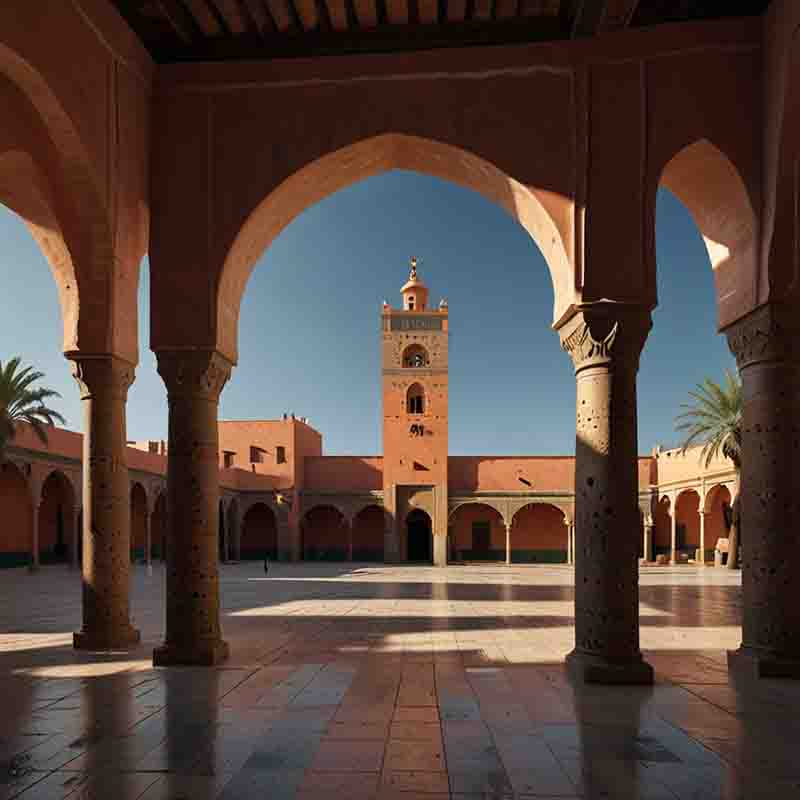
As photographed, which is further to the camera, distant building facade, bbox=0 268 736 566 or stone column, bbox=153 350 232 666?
distant building facade, bbox=0 268 736 566

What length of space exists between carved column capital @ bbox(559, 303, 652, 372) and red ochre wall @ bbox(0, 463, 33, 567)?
23456 mm

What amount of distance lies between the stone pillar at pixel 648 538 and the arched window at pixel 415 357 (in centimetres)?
1277

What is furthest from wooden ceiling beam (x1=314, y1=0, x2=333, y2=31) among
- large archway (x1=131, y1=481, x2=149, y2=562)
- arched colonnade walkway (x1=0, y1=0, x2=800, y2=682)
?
large archway (x1=131, y1=481, x2=149, y2=562)

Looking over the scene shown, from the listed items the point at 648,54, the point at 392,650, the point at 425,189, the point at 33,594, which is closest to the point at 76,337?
the point at 392,650

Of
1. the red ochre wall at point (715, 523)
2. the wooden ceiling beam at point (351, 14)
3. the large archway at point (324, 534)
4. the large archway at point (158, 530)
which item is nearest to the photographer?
the wooden ceiling beam at point (351, 14)

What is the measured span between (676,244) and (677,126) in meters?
29.1

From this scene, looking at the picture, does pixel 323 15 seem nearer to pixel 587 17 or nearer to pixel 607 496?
pixel 587 17

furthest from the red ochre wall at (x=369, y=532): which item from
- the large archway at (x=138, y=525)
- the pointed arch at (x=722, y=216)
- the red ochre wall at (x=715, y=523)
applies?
the pointed arch at (x=722, y=216)

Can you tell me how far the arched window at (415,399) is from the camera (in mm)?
35969

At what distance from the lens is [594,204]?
658 centimetres

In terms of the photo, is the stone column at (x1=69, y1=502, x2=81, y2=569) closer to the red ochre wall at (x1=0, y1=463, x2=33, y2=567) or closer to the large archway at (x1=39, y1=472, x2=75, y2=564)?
the red ochre wall at (x1=0, y1=463, x2=33, y2=567)

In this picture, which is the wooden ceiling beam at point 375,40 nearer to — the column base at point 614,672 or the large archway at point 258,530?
the column base at point 614,672

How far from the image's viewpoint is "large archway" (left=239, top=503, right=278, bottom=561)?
1524 inches

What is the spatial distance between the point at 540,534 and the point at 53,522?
22.9 metres
